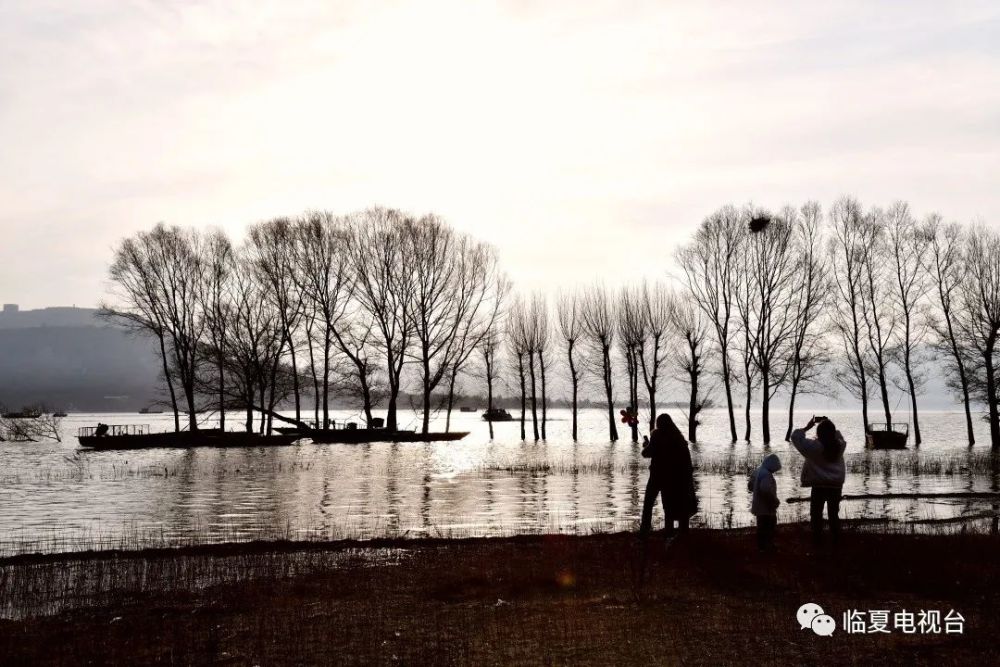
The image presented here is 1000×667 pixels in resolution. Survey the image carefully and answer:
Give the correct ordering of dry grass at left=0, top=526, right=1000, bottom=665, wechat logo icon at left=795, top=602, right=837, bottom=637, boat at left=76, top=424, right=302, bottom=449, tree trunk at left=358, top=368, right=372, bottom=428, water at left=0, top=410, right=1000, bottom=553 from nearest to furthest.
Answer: dry grass at left=0, top=526, right=1000, bottom=665 → wechat logo icon at left=795, top=602, right=837, bottom=637 → water at left=0, top=410, right=1000, bottom=553 → boat at left=76, top=424, right=302, bottom=449 → tree trunk at left=358, top=368, right=372, bottom=428

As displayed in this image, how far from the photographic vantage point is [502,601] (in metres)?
11.8

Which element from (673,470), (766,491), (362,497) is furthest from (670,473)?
(362,497)

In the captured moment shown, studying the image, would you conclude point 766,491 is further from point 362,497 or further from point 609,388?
point 609,388

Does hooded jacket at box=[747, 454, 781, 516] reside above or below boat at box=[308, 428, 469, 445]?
above

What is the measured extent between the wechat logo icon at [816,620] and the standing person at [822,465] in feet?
13.8

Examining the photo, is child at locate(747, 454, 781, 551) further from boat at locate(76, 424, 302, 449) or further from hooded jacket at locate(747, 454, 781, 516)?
boat at locate(76, 424, 302, 449)

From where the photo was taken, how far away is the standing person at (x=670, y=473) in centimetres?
1537

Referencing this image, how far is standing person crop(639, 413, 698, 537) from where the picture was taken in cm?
1537

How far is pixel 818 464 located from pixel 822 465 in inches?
2.6

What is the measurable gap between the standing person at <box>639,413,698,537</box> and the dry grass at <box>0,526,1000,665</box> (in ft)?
2.34

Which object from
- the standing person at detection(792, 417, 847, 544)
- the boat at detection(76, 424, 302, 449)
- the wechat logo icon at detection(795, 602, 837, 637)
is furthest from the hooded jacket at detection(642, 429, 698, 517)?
the boat at detection(76, 424, 302, 449)

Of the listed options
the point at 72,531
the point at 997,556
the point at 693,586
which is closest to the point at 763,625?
the point at 693,586

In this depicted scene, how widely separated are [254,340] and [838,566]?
196 feet

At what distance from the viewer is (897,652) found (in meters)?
9.05
